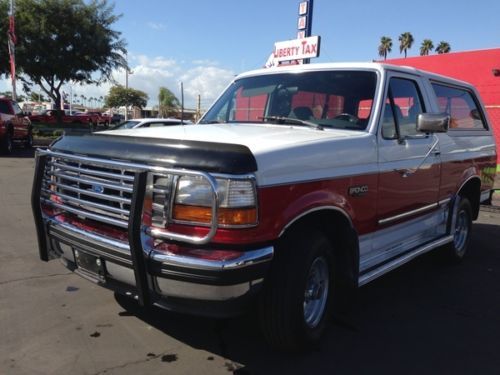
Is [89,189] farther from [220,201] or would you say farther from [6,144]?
[6,144]

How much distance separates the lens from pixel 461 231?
19.6 ft

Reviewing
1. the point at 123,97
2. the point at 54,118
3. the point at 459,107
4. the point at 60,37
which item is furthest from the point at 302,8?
the point at 123,97

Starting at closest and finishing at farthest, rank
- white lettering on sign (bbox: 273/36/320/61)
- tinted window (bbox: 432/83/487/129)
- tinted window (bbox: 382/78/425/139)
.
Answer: tinted window (bbox: 382/78/425/139) → tinted window (bbox: 432/83/487/129) → white lettering on sign (bbox: 273/36/320/61)

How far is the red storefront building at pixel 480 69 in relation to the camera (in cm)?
1692

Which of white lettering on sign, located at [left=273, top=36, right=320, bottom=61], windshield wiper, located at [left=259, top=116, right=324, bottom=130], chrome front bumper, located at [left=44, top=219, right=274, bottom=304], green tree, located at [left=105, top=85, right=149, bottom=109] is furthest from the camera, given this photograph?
green tree, located at [left=105, top=85, right=149, bottom=109]

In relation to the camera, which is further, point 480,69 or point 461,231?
point 480,69

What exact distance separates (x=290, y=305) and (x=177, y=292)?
739mm

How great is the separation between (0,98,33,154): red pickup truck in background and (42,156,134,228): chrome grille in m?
13.8

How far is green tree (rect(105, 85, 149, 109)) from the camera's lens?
3556 inches

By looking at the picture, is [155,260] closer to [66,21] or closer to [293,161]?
[293,161]

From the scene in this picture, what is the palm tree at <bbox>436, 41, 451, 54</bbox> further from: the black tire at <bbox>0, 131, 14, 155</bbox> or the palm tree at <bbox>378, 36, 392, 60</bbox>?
the black tire at <bbox>0, 131, 14, 155</bbox>

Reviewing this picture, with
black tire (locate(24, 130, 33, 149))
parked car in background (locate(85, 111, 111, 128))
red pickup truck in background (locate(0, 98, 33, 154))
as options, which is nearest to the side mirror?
red pickup truck in background (locate(0, 98, 33, 154))

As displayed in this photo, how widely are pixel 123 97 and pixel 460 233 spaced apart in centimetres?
9065

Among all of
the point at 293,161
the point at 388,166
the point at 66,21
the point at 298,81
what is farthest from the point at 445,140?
the point at 66,21
